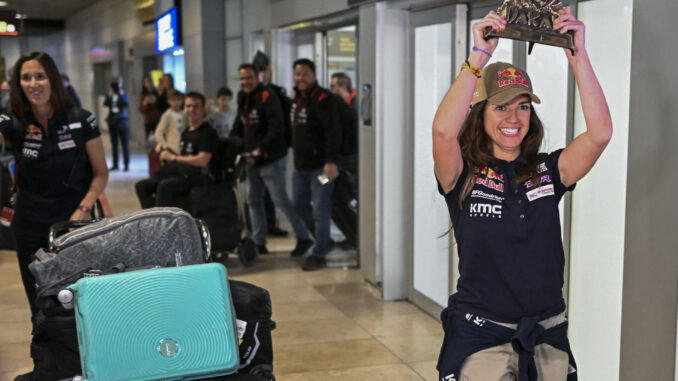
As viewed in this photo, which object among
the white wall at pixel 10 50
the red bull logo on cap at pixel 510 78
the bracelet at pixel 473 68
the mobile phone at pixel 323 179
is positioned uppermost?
the white wall at pixel 10 50

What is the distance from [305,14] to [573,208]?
424cm

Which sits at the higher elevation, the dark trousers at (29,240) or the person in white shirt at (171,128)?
the person in white shirt at (171,128)

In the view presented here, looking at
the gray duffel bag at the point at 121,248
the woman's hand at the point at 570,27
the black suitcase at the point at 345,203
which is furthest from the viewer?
the black suitcase at the point at 345,203

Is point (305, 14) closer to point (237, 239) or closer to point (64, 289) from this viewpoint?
point (237, 239)

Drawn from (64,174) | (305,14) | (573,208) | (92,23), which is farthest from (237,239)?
(92,23)

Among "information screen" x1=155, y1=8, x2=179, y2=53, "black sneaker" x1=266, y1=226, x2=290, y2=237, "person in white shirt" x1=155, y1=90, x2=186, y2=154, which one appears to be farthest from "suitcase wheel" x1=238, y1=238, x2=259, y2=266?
"information screen" x1=155, y1=8, x2=179, y2=53

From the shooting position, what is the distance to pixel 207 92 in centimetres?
1183

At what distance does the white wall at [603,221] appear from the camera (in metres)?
3.44

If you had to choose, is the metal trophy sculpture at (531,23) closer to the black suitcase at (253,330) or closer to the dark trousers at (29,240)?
the black suitcase at (253,330)

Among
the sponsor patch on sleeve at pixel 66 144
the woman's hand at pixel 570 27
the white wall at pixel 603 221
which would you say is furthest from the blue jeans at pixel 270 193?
the woman's hand at pixel 570 27

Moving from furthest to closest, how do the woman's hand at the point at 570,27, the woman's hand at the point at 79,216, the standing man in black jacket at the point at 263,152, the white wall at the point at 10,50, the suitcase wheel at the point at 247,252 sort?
the white wall at the point at 10,50 < the standing man in black jacket at the point at 263,152 < the suitcase wheel at the point at 247,252 < the woman's hand at the point at 79,216 < the woman's hand at the point at 570,27

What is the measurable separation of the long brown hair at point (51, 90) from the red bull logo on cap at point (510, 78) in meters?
2.26

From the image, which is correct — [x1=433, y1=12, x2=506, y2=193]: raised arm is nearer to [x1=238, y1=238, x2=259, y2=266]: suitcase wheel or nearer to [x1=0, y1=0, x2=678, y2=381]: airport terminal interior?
[x1=0, y1=0, x2=678, y2=381]: airport terminal interior

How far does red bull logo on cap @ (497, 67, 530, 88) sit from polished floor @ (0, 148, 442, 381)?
2.36 meters
